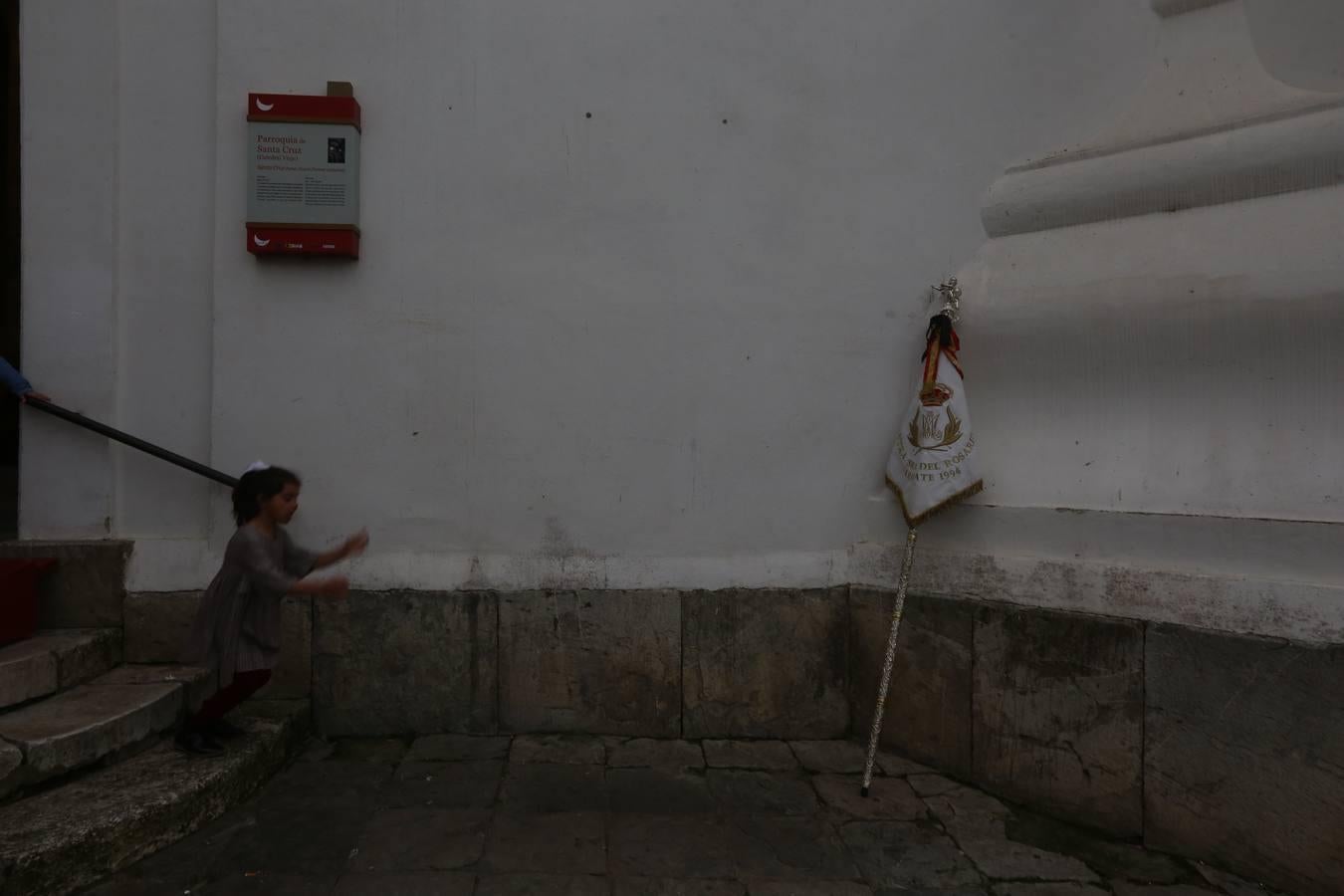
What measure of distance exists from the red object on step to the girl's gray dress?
0.89 meters

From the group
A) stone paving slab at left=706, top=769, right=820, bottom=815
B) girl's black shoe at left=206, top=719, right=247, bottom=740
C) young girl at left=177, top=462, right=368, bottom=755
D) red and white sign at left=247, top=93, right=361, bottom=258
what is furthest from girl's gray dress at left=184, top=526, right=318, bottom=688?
stone paving slab at left=706, top=769, right=820, bottom=815

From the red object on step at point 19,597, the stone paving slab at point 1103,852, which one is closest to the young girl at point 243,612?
the red object on step at point 19,597

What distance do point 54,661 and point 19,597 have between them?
0.40m

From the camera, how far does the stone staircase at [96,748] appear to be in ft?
8.88

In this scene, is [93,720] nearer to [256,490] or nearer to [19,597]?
[19,597]

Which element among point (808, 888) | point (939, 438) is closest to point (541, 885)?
point (808, 888)

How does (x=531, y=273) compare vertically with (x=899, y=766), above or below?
above

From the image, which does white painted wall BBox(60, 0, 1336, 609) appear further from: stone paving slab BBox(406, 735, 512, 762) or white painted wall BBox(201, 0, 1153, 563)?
stone paving slab BBox(406, 735, 512, 762)

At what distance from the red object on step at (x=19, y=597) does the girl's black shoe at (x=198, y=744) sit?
965mm

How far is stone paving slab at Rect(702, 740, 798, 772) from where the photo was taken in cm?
384

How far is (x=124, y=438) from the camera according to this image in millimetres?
3863

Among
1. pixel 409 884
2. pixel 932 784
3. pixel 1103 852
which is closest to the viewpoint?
pixel 409 884

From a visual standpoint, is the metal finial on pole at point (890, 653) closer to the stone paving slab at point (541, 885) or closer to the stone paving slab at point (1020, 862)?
the stone paving slab at point (1020, 862)

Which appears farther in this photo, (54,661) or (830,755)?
(830,755)
